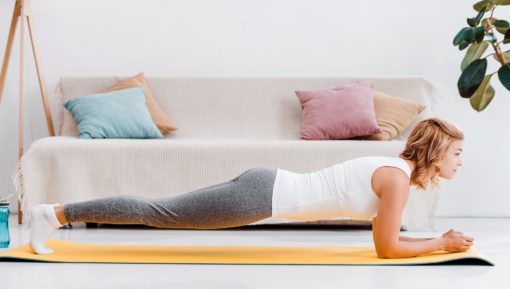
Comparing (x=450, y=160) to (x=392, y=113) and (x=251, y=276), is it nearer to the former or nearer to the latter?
(x=251, y=276)

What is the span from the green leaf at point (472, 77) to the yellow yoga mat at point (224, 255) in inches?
58.0

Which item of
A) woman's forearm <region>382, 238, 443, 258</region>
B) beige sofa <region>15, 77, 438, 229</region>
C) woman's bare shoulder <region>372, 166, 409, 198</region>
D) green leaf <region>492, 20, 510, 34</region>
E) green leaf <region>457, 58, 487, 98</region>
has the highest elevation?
green leaf <region>492, 20, 510, 34</region>

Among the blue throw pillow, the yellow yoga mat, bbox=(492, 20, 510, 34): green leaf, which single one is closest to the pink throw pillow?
bbox=(492, 20, 510, 34): green leaf

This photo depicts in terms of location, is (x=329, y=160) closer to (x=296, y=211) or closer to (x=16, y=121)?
(x=296, y=211)

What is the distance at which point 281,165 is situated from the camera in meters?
4.34

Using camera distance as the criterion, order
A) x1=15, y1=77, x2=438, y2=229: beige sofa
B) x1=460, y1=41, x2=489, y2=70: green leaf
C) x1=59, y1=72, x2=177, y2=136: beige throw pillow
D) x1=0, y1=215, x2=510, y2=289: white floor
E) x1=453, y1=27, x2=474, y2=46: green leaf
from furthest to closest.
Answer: x1=59, y1=72, x2=177, y2=136: beige throw pillow
x1=460, y1=41, x2=489, y2=70: green leaf
x1=453, y1=27, x2=474, y2=46: green leaf
x1=15, y1=77, x2=438, y2=229: beige sofa
x1=0, y1=215, x2=510, y2=289: white floor

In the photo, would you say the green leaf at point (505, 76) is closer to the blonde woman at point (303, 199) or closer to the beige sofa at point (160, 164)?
the beige sofa at point (160, 164)

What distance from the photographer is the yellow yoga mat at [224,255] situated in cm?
306

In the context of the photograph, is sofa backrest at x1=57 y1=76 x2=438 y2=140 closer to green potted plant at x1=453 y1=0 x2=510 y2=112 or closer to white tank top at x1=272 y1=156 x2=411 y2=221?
green potted plant at x1=453 y1=0 x2=510 y2=112

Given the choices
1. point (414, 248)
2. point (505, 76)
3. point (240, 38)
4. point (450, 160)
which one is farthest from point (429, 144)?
point (240, 38)

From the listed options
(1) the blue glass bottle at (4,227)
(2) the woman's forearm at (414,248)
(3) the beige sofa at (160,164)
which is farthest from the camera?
(3) the beige sofa at (160,164)

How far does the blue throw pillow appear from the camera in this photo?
4.75 meters

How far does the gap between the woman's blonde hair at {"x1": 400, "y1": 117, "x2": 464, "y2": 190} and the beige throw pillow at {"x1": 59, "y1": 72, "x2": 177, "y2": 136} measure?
226 centimetres

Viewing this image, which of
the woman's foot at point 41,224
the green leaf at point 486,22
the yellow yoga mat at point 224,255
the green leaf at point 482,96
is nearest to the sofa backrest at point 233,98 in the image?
the green leaf at point 482,96
